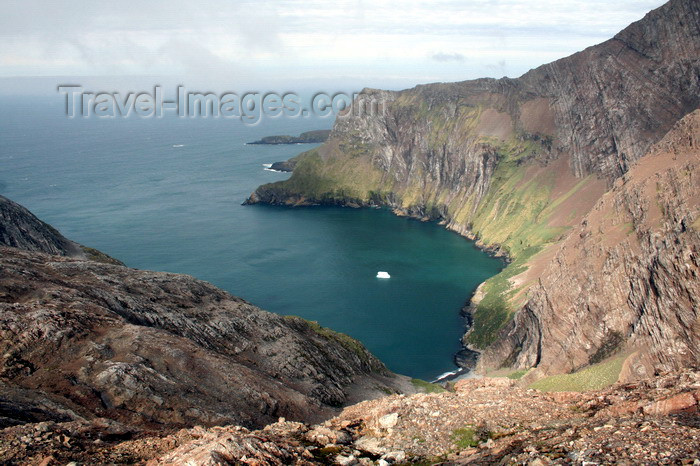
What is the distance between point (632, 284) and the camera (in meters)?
88.1

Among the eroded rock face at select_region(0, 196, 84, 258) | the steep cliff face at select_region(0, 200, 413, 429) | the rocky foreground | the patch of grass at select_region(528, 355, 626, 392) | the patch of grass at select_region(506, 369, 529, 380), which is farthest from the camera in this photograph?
the patch of grass at select_region(506, 369, 529, 380)

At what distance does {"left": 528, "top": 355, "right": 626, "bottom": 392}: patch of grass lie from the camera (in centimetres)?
6944

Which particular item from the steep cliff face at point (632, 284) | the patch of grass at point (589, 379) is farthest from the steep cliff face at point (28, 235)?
the steep cliff face at point (632, 284)

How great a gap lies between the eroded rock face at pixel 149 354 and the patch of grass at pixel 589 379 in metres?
23.9

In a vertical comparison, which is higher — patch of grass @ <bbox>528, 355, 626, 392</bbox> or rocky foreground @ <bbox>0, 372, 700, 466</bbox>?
rocky foreground @ <bbox>0, 372, 700, 466</bbox>

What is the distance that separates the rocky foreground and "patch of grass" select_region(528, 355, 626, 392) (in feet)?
120

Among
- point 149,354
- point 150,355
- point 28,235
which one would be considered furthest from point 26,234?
point 150,355

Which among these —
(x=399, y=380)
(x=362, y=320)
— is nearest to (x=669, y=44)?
(x=362, y=320)

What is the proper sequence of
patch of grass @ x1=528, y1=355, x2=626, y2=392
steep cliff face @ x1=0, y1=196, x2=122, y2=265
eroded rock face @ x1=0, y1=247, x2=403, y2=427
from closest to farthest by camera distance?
eroded rock face @ x1=0, y1=247, x2=403, y2=427 < patch of grass @ x1=528, y1=355, x2=626, y2=392 < steep cliff face @ x1=0, y1=196, x2=122, y2=265

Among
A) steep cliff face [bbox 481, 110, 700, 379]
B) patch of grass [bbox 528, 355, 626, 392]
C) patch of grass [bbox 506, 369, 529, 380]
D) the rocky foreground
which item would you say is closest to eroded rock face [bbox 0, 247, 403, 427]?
the rocky foreground

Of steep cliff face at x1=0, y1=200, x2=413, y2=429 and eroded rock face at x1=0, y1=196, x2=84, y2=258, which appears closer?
steep cliff face at x1=0, y1=200, x2=413, y2=429

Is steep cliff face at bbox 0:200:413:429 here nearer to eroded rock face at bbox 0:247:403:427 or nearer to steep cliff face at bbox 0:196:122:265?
eroded rock face at bbox 0:247:403:427

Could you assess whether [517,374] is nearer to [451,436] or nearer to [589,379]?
[589,379]

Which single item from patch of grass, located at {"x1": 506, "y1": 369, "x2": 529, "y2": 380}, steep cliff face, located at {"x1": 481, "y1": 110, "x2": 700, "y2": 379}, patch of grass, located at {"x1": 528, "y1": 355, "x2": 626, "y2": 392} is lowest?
patch of grass, located at {"x1": 506, "y1": 369, "x2": 529, "y2": 380}
